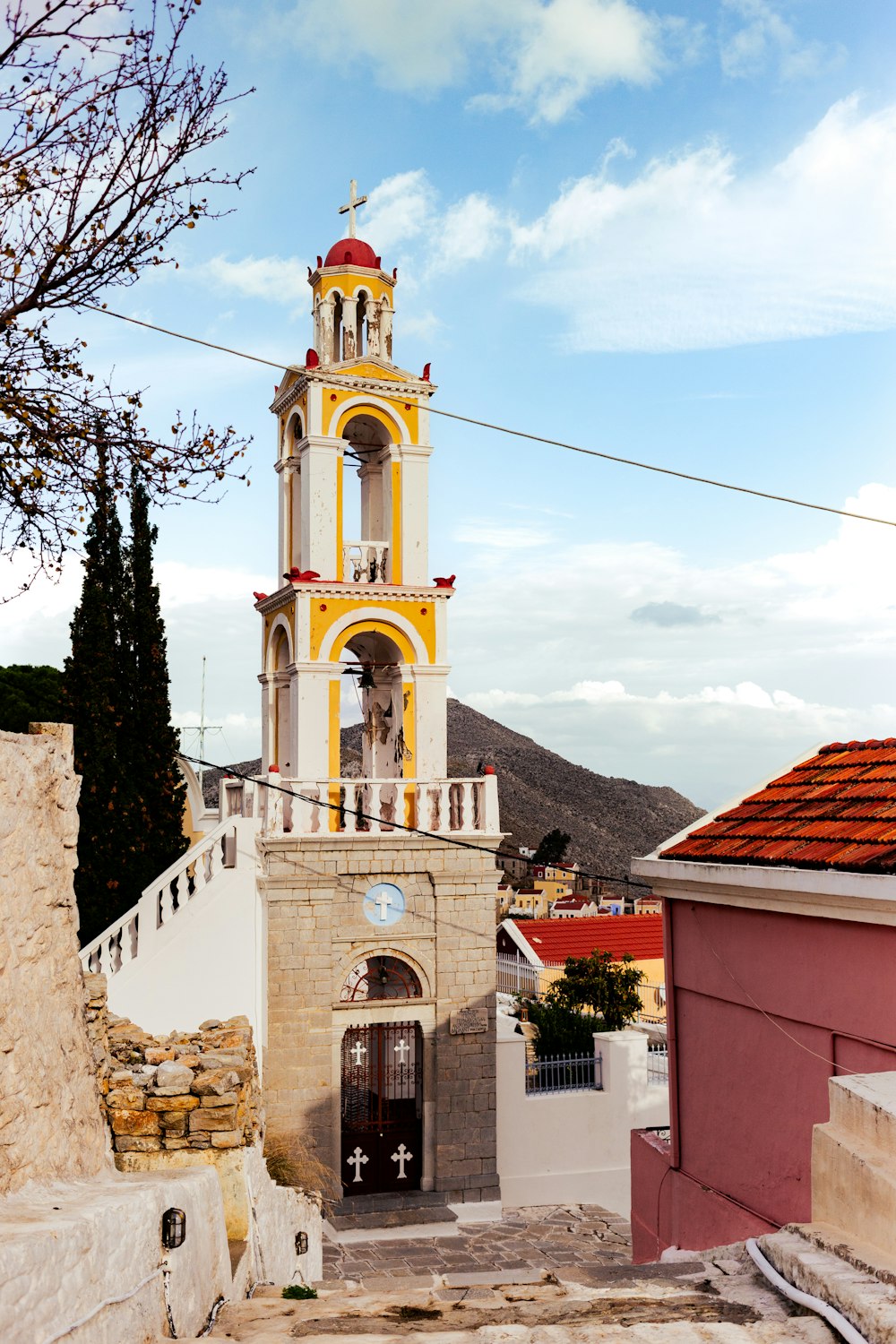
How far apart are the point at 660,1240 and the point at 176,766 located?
1302 cm

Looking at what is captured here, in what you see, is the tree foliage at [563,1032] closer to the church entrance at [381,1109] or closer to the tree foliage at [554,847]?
the church entrance at [381,1109]

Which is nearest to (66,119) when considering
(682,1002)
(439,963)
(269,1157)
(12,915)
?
(12,915)

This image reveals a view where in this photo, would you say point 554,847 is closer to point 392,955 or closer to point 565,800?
point 565,800

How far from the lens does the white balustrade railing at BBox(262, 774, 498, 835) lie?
16766 mm

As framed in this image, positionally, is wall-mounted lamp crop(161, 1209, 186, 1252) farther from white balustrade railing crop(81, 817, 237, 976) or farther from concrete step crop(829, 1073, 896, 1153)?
white balustrade railing crop(81, 817, 237, 976)

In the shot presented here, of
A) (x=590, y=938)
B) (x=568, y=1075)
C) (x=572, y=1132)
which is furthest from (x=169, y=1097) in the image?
(x=590, y=938)

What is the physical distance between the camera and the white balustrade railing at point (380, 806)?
16766mm

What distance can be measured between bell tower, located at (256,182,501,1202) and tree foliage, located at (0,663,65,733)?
340 inches

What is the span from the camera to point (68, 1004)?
16.3ft

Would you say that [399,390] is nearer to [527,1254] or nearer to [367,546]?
[367,546]

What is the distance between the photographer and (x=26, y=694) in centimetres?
2791

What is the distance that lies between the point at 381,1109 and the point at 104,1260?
542 inches

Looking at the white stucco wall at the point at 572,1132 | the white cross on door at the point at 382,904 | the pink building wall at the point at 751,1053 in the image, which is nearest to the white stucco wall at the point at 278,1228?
the pink building wall at the point at 751,1053

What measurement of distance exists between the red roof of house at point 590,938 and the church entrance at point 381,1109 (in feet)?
41.8
